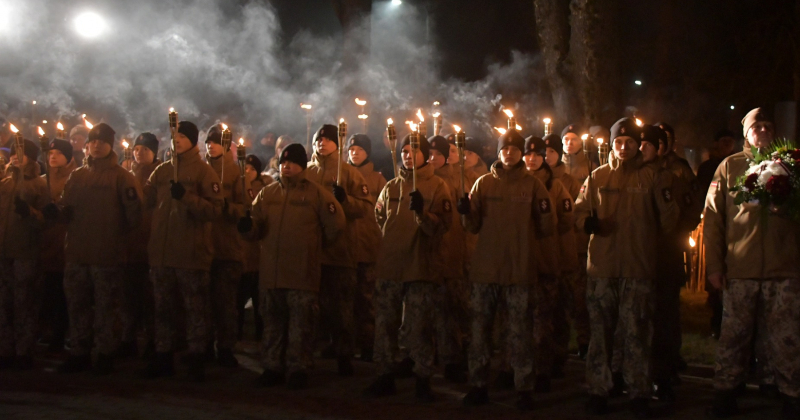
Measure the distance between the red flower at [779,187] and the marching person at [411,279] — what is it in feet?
8.79

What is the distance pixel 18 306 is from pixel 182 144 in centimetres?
248

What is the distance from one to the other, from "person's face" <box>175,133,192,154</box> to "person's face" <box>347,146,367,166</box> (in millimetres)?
2175

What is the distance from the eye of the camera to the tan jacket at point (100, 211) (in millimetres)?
8117

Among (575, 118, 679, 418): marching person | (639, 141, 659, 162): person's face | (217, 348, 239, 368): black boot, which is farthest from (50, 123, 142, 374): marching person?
(639, 141, 659, 162): person's face

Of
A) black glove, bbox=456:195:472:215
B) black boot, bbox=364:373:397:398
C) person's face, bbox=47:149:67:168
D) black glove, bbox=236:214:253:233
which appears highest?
person's face, bbox=47:149:67:168

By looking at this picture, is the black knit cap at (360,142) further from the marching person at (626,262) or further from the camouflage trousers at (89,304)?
the marching person at (626,262)

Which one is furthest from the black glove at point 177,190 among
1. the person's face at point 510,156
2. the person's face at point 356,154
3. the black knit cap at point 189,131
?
the person's face at point 510,156

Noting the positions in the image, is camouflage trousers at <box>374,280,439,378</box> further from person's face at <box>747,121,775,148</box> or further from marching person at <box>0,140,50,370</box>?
marching person at <box>0,140,50,370</box>

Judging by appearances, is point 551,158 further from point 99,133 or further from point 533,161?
point 99,133

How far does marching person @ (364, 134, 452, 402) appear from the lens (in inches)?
284

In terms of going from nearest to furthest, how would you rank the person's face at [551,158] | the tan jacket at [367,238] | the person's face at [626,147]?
the person's face at [626,147]
the person's face at [551,158]
the tan jacket at [367,238]

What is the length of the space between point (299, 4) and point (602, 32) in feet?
31.8

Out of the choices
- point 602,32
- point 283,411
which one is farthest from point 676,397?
point 602,32

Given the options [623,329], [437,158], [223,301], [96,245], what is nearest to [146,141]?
[96,245]
